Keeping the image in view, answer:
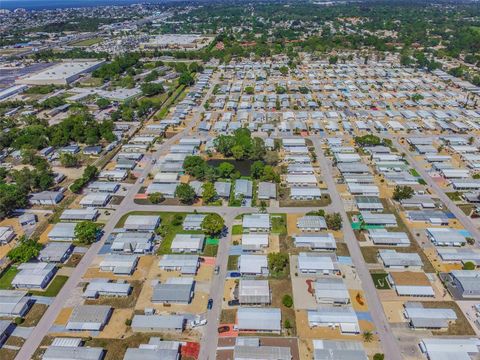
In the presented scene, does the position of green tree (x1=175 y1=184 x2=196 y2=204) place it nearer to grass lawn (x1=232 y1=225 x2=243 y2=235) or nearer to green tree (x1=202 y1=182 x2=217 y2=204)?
green tree (x1=202 y1=182 x2=217 y2=204)

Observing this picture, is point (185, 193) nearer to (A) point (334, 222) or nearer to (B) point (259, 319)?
(A) point (334, 222)

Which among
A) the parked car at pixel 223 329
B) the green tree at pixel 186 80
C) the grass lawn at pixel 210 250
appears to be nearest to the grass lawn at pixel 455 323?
the parked car at pixel 223 329

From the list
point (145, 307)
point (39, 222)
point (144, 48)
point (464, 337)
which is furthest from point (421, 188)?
point (144, 48)

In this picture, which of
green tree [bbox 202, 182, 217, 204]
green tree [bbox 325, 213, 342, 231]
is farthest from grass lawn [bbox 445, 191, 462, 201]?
green tree [bbox 202, 182, 217, 204]

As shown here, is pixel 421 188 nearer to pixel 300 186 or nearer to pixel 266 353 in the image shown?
pixel 300 186

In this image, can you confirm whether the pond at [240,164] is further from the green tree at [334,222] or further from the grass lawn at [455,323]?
the grass lawn at [455,323]

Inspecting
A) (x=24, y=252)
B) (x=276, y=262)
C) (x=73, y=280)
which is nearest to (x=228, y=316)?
(x=276, y=262)
